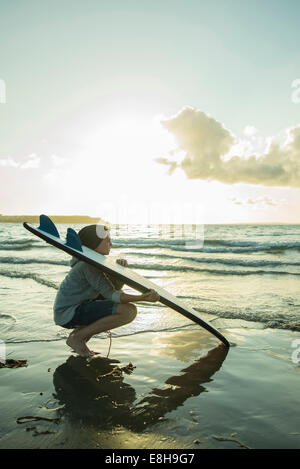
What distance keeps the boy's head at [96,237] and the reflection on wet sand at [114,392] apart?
1.20 metres

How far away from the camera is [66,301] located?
3143 millimetres

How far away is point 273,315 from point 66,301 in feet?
11.9

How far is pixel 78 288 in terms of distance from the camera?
3.13m

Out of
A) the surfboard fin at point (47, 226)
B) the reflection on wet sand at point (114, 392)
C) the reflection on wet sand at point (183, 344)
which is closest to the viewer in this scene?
the reflection on wet sand at point (114, 392)

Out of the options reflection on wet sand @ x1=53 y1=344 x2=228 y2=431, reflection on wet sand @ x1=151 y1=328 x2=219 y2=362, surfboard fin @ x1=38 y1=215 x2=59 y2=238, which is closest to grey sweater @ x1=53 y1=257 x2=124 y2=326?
surfboard fin @ x1=38 y1=215 x2=59 y2=238

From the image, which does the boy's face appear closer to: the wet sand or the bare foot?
the bare foot

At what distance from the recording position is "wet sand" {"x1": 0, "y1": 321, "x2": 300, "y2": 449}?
203 cm

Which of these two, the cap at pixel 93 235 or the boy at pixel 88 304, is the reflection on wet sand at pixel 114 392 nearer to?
the boy at pixel 88 304

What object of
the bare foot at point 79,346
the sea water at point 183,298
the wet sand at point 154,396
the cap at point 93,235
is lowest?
the sea water at point 183,298

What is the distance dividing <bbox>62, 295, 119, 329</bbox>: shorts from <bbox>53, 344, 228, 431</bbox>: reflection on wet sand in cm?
48

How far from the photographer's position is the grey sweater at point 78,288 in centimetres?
304

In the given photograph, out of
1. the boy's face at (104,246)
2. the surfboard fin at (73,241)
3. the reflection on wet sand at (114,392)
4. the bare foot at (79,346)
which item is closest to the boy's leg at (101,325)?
the bare foot at (79,346)
